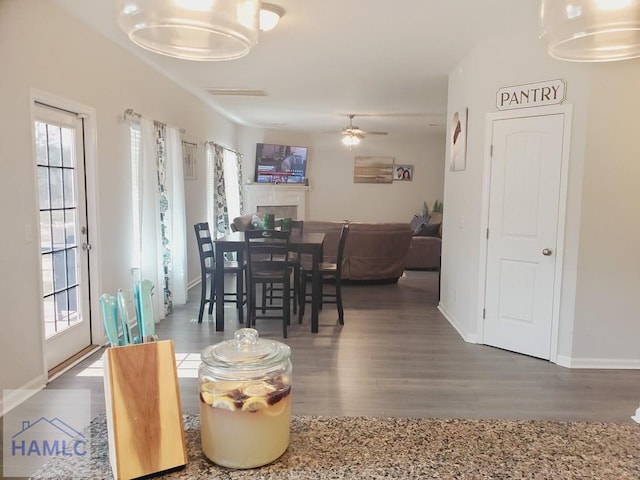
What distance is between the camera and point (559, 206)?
3.87 metres

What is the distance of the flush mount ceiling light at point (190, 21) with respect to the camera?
1121 millimetres

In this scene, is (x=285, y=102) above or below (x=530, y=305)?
above

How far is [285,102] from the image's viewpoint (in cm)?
714

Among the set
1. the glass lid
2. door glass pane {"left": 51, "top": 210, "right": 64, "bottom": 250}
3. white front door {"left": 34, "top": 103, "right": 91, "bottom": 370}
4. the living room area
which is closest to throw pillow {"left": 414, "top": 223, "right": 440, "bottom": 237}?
the living room area

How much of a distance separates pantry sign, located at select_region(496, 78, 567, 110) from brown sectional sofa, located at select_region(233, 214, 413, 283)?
→ 304 centimetres

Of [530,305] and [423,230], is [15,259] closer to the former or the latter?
[530,305]

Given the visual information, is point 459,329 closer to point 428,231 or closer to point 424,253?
point 424,253

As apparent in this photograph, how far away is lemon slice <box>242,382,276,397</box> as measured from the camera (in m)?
0.99

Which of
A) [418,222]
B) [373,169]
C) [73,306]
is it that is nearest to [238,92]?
[73,306]

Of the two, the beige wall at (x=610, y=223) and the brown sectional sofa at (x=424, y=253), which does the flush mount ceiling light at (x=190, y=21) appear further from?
the brown sectional sofa at (x=424, y=253)

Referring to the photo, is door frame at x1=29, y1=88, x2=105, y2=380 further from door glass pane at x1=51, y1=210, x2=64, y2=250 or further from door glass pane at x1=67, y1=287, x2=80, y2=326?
door glass pane at x1=51, y1=210, x2=64, y2=250

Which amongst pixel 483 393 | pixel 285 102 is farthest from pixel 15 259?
pixel 285 102

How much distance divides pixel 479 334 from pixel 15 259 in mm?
3847

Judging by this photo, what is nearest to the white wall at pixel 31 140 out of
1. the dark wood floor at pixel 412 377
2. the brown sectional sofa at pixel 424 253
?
the dark wood floor at pixel 412 377
